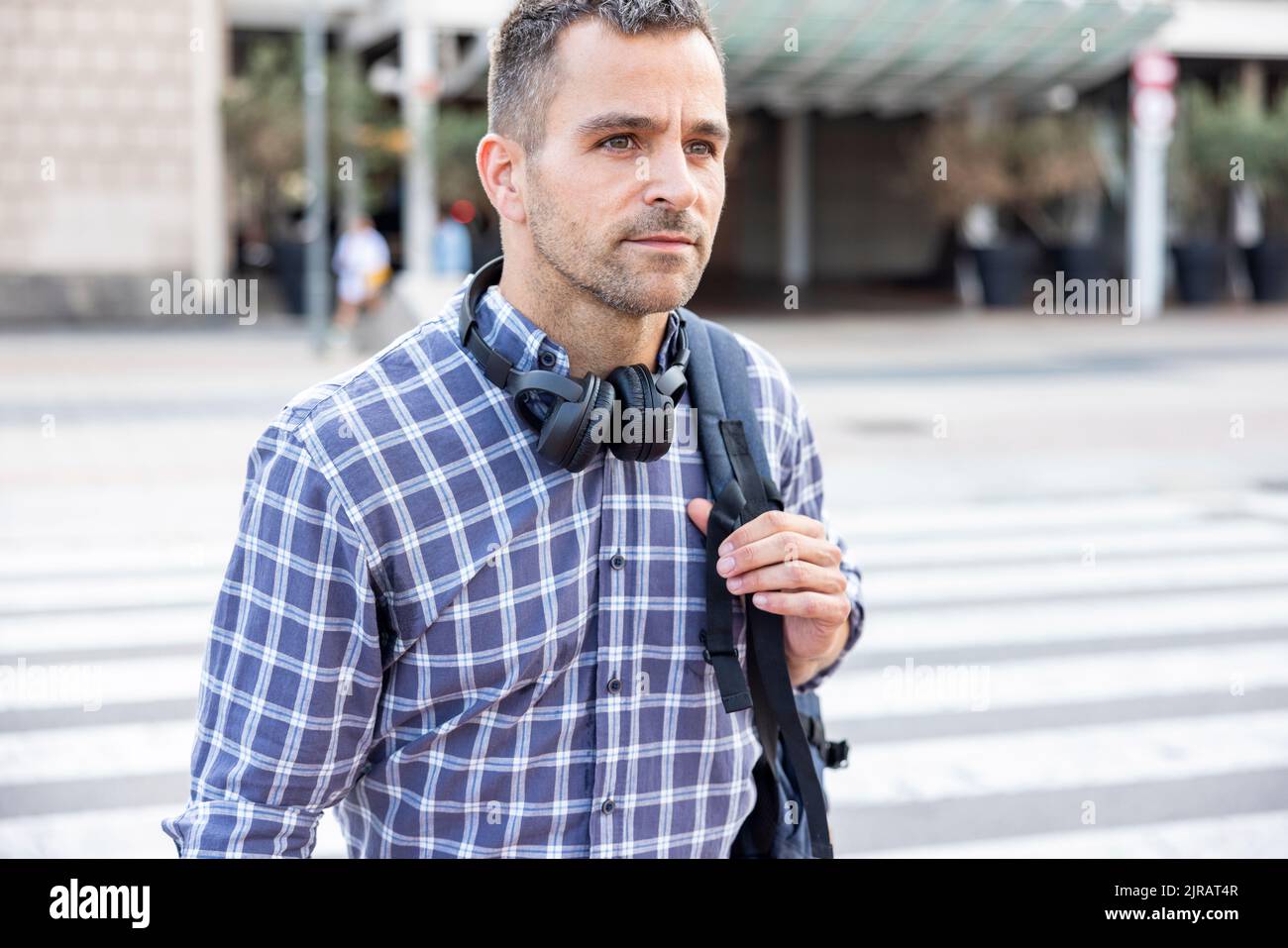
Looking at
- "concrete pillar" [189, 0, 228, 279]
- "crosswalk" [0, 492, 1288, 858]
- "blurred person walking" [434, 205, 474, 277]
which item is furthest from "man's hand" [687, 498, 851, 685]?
"concrete pillar" [189, 0, 228, 279]

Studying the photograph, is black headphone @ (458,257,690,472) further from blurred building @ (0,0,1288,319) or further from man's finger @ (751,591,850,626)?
blurred building @ (0,0,1288,319)

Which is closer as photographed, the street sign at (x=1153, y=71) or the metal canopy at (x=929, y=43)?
the street sign at (x=1153, y=71)

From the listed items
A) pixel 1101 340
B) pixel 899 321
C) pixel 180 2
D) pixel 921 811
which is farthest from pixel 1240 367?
pixel 180 2

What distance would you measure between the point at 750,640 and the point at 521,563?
347 mm

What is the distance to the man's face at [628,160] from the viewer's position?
1.99 meters

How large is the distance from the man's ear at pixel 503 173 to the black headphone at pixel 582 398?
136 mm

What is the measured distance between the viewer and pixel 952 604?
26.7ft

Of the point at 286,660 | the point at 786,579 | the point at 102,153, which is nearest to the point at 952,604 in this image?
the point at 786,579

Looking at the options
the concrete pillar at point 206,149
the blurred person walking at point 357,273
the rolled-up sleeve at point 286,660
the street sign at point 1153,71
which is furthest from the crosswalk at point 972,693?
the concrete pillar at point 206,149

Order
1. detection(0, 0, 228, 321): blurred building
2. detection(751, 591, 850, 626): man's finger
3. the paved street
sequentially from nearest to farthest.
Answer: detection(751, 591, 850, 626): man's finger
the paved street
detection(0, 0, 228, 321): blurred building

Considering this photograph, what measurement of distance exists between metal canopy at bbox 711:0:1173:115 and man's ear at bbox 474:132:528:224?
2339 cm

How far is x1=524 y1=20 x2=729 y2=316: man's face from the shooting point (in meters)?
1.99

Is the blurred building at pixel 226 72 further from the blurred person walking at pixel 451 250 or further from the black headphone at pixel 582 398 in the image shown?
the black headphone at pixel 582 398

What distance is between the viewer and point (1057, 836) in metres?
5.02
